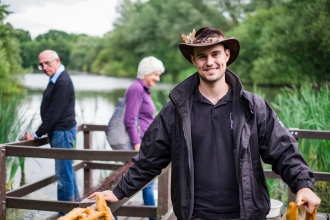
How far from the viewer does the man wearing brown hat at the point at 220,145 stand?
207 centimetres

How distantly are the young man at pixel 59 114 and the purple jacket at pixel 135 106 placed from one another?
66 centimetres

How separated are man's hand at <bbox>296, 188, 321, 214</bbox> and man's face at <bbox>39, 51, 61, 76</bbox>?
3.08 metres

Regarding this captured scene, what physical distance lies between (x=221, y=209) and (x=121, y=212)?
82.9 inches

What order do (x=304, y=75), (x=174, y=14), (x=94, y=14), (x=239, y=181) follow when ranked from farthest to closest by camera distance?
(x=174, y=14) → (x=94, y=14) → (x=304, y=75) → (x=239, y=181)

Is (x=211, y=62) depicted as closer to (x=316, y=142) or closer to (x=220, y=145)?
(x=220, y=145)

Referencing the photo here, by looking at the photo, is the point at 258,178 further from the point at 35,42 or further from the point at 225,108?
the point at 35,42

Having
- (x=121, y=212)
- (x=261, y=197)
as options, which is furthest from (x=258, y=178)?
(x=121, y=212)

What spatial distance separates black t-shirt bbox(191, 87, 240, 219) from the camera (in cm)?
211

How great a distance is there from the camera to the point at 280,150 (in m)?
2.09

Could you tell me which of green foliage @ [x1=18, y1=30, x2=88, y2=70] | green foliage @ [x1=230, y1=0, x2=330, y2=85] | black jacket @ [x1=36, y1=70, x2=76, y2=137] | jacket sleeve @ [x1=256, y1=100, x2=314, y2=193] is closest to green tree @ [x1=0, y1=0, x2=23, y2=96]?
green foliage @ [x1=18, y1=30, x2=88, y2=70]

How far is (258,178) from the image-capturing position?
2123mm

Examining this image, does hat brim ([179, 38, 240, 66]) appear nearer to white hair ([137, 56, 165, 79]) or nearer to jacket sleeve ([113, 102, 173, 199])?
jacket sleeve ([113, 102, 173, 199])

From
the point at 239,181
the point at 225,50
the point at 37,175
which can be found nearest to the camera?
the point at 239,181

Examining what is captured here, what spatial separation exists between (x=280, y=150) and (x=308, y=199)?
0.81 ft
